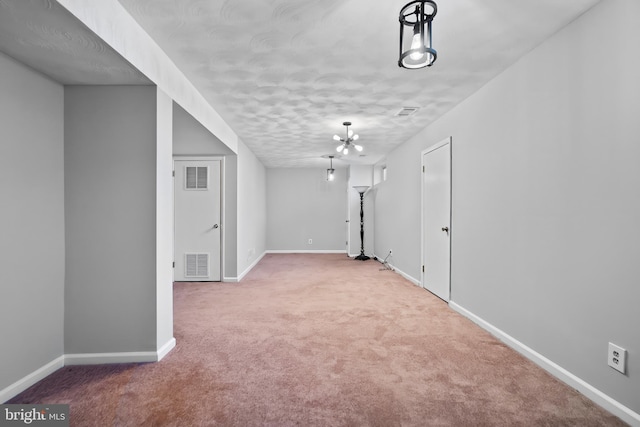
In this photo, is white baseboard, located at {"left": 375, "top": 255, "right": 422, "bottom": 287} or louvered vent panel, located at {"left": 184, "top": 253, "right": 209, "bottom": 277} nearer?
white baseboard, located at {"left": 375, "top": 255, "right": 422, "bottom": 287}

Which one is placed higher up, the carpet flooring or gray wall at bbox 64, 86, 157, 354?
gray wall at bbox 64, 86, 157, 354

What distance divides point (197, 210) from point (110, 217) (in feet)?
9.17

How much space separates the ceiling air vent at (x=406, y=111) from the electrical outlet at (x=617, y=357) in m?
2.87

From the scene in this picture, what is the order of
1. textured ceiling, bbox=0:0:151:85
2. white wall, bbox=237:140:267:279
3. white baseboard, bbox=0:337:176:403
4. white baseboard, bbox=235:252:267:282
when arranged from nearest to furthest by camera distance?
textured ceiling, bbox=0:0:151:85 → white baseboard, bbox=0:337:176:403 → white baseboard, bbox=235:252:267:282 → white wall, bbox=237:140:267:279

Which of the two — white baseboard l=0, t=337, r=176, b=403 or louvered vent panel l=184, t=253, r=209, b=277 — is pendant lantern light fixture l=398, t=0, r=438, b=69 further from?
louvered vent panel l=184, t=253, r=209, b=277

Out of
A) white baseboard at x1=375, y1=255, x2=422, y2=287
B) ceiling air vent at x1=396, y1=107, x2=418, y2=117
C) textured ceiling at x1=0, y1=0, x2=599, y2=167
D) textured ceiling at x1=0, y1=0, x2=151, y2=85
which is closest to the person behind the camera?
textured ceiling at x1=0, y1=0, x2=151, y2=85

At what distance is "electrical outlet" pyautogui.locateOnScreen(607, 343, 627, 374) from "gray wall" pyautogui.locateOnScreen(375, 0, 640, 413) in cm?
3

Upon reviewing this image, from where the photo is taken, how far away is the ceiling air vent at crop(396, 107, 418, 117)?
12.5 ft

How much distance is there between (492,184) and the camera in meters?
2.99

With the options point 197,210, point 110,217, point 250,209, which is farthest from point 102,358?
point 250,209

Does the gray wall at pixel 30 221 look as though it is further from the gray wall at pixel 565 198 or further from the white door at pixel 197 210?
the gray wall at pixel 565 198

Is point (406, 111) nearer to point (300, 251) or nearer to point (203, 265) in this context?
point (203, 265)

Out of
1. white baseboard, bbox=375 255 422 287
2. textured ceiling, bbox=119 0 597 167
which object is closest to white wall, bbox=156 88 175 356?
textured ceiling, bbox=119 0 597 167

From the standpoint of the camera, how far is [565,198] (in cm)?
215
